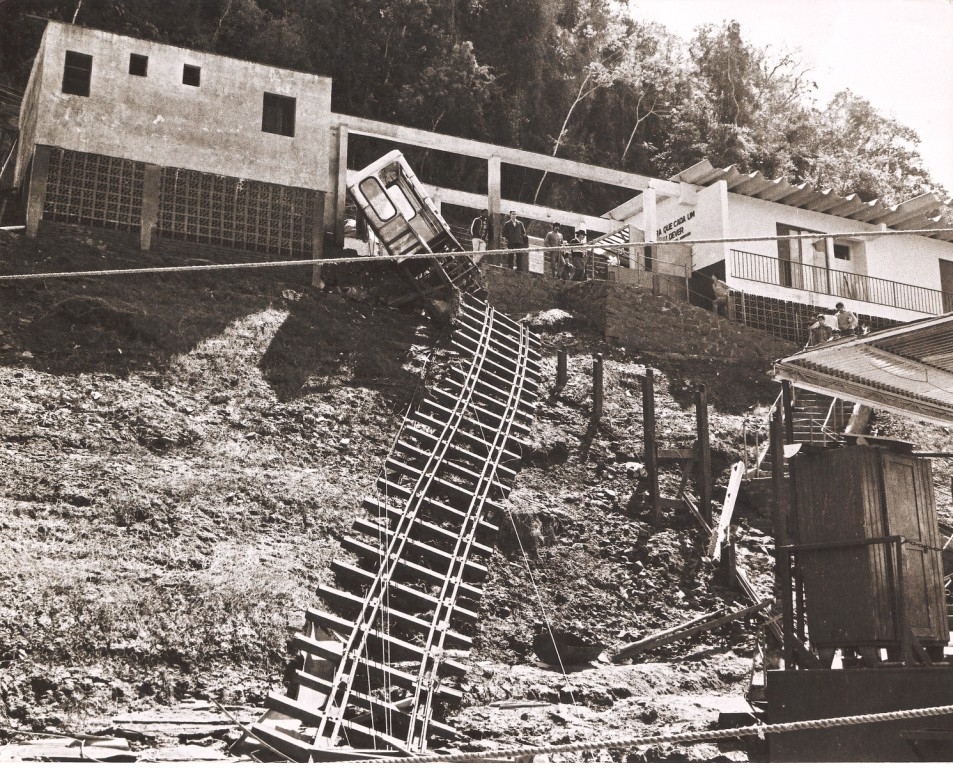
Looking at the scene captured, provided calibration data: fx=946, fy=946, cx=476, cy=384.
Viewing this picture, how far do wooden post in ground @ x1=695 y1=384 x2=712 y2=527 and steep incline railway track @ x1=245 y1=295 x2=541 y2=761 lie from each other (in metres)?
2.62

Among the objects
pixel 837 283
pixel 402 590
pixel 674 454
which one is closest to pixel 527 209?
pixel 837 283

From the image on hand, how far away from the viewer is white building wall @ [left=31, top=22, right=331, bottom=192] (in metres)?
17.2

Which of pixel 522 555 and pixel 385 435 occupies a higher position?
pixel 385 435

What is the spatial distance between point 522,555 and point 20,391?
6970mm

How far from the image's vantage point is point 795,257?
24.9 meters

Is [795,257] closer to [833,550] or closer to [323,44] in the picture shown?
[323,44]

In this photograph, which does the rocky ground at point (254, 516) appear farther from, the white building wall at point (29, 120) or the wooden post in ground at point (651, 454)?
the white building wall at point (29, 120)

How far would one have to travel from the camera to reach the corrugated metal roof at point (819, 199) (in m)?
23.7

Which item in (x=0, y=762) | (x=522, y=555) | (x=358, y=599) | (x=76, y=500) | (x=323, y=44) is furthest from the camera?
(x=323, y=44)

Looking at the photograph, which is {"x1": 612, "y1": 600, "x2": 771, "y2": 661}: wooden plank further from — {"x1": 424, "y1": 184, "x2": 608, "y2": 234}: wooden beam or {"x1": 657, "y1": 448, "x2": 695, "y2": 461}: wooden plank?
{"x1": 424, "y1": 184, "x2": 608, "y2": 234}: wooden beam

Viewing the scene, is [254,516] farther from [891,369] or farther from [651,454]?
[891,369]

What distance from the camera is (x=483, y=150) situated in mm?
21188

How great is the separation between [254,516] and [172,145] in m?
9.19

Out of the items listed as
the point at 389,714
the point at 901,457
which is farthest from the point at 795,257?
the point at 389,714
